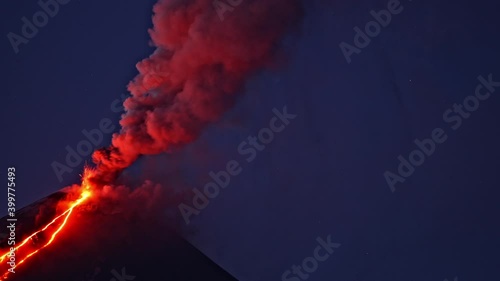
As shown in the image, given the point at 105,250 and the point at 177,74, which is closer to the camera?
the point at 177,74

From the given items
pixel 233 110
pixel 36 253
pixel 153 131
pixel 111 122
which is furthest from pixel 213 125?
pixel 36 253

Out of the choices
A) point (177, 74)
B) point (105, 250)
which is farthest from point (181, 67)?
point (105, 250)

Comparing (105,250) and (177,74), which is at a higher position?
(177,74)

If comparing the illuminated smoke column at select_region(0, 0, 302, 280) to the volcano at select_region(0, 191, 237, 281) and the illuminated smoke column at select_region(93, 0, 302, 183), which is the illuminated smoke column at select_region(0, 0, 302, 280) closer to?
the illuminated smoke column at select_region(93, 0, 302, 183)

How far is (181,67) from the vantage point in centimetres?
996

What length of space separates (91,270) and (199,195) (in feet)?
10.5

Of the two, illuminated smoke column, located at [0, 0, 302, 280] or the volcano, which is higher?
illuminated smoke column, located at [0, 0, 302, 280]

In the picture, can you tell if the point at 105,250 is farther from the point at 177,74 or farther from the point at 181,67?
the point at 181,67

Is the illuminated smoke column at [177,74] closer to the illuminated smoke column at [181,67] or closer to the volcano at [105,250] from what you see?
the illuminated smoke column at [181,67]

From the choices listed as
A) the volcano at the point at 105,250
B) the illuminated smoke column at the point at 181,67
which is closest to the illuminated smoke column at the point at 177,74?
the illuminated smoke column at the point at 181,67

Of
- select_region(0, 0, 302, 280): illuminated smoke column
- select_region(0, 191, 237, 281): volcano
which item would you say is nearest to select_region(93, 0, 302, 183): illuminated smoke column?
select_region(0, 0, 302, 280): illuminated smoke column

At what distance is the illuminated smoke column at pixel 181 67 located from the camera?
9.80m

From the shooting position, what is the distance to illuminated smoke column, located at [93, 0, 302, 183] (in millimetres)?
9797

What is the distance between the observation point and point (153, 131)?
981 centimetres
